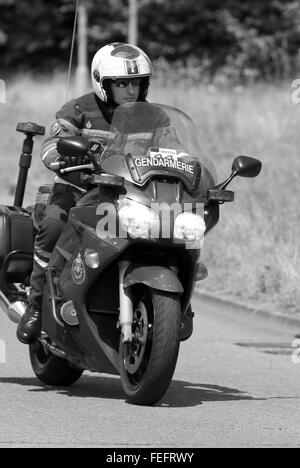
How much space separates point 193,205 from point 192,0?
126ft

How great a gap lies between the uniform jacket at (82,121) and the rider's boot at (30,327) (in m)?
0.77

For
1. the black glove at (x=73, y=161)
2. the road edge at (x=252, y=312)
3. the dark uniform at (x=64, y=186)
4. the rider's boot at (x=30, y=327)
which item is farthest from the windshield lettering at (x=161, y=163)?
the road edge at (x=252, y=312)

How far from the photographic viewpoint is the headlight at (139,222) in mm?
6680

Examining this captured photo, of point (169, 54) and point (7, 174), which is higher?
point (169, 54)

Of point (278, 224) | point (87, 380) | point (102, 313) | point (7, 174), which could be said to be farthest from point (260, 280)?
point (7, 174)

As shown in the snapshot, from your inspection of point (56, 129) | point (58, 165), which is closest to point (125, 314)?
point (58, 165)

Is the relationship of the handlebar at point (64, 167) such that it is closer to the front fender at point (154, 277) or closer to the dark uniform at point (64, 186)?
the dark uniform at point (64, 186)

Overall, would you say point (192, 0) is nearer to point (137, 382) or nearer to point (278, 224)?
point (278, 224)

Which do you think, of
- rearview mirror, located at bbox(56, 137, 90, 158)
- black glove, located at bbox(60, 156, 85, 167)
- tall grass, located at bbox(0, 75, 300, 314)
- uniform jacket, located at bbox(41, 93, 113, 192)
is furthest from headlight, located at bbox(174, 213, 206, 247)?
tall grass, located at bbox(0, 75, 300, 314)

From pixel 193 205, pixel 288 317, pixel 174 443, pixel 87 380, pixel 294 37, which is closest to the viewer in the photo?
pixel 174 443

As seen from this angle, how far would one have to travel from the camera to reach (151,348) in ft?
22.0

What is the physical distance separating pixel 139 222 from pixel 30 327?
1226mm

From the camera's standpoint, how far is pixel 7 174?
21609 millimetres

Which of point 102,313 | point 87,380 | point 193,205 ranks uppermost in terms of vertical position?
point 193,205
